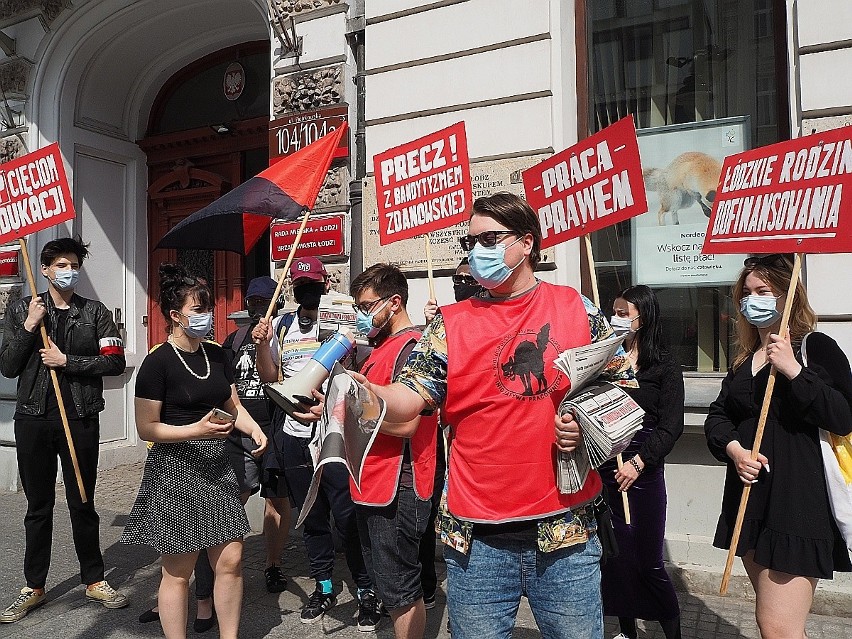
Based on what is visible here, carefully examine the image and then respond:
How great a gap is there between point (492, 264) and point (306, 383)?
2.28ft

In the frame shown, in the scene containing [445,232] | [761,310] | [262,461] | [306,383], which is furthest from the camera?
[445,232]

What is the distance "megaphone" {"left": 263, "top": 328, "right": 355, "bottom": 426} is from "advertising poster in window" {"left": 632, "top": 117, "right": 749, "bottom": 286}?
12.7 ft

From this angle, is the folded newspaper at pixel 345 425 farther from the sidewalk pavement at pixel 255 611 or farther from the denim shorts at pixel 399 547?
the sidewalk pavement at pixel 255 611

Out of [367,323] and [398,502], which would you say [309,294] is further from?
[398,502]

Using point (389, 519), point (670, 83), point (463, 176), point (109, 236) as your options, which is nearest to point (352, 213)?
point (463, 176)

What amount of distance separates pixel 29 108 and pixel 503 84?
5750 millimetres

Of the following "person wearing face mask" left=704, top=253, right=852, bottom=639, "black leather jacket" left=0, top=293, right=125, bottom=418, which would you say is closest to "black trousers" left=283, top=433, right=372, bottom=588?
"black leather jacket" left=0, top=293, right=125, bottom=418

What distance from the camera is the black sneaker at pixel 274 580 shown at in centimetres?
495

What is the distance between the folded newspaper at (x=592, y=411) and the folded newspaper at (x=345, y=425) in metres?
0.56

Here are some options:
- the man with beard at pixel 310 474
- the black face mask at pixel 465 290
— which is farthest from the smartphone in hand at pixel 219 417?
the black face mask at pixel 465 290

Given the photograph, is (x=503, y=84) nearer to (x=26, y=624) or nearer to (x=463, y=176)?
(x=463, y=176)

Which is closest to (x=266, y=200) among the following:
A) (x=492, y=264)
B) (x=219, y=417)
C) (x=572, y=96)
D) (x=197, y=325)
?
(x=197, y=325)

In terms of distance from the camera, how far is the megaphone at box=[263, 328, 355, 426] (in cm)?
227

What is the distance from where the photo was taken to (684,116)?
18.9 feet
